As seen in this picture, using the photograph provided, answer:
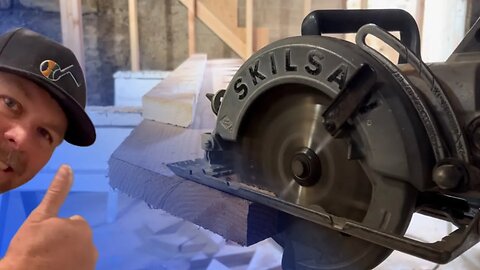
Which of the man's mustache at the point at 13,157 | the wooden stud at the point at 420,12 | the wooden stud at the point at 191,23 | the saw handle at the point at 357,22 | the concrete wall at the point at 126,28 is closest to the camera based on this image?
the man's mustache at the point at 13,157

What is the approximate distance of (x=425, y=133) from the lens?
56cm

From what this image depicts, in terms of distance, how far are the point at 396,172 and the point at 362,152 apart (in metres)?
0.05

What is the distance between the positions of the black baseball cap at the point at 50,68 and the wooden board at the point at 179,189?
18cm

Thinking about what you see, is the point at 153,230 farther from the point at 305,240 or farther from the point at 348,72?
the point at 348,72

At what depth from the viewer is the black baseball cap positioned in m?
0.62

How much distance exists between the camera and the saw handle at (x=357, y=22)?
27.9 inches

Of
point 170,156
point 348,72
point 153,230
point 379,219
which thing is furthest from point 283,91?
point 153,230

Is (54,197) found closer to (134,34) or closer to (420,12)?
(420,12)

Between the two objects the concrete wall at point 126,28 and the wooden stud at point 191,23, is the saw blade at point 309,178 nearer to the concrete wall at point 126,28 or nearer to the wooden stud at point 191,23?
the wooden stud at point 191,23

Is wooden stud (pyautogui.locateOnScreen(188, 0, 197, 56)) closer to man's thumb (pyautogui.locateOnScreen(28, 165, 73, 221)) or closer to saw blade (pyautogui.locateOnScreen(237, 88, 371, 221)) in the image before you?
saw blade (pyautogui.locateOnScreen(237, 88, 371, 221))

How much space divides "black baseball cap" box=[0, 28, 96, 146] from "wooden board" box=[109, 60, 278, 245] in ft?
0.60

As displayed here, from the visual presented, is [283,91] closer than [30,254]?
No

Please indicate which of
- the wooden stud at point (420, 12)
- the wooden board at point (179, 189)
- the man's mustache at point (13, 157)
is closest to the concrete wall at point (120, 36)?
the wooden stud at point (420, 12)

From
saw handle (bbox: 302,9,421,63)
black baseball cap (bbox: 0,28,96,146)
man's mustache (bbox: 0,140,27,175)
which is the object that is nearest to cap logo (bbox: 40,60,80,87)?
black baseball cap (bbox: 0,28,96,146)
